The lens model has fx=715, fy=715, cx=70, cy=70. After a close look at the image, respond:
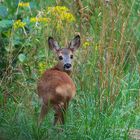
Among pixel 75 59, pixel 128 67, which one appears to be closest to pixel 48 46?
pixel 75 59

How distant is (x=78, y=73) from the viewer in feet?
29.6

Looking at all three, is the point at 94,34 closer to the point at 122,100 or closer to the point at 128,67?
the point at 128,67

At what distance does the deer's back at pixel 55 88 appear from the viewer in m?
7.13

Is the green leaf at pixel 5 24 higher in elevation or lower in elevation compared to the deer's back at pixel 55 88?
higher

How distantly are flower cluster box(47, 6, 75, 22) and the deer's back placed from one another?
1822 mm

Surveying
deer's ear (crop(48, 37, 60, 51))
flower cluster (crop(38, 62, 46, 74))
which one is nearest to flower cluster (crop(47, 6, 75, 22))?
deer's ear (crop(48, 37, 60, 51))

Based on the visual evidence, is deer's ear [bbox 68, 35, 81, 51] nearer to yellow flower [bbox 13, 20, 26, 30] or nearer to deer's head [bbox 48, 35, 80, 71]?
deer's head [bbox 48, 35, 80, 71]

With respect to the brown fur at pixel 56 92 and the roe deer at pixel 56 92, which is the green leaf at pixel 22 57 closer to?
the roe deer at pixel 56 92

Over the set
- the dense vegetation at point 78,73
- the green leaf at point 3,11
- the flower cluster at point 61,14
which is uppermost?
the green leaf at point 3,11

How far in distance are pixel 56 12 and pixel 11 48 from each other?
4.19ft

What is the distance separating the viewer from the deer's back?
7.13 metres

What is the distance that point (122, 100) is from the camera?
8.35m

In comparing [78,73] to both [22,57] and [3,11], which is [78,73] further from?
[3,11]

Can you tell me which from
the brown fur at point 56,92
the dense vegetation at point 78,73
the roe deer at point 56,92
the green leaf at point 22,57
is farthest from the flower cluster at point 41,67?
the brown fur at point 56,92
